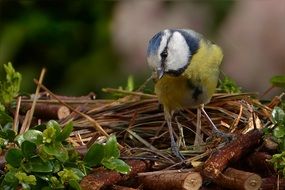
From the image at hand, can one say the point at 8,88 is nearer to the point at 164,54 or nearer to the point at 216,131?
the point at 164,54

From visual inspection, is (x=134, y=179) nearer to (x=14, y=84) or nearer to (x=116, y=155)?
(x=116, y=155)

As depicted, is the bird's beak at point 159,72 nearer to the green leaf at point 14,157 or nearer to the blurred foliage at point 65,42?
the green leaf at point 14,157

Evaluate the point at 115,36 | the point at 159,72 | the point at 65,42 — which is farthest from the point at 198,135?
the point at 65,42

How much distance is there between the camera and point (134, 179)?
262cm

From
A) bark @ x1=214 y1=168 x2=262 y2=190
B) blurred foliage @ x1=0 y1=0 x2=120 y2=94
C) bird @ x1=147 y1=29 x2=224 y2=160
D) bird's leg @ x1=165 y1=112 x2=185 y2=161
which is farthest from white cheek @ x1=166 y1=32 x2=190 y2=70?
blurred foliage @ x1=0 y1=0 x2=120 y2=94

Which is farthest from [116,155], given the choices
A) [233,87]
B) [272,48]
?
[272,48]

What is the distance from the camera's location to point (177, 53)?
2.96 meters

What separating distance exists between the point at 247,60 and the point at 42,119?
1.55m

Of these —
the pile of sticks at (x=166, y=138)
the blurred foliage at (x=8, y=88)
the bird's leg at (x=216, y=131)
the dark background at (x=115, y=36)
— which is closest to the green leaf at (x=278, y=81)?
the pile of sticks at (x=166, y=138)

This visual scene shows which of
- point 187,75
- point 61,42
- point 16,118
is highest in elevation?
point 187,75

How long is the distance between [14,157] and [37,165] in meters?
0.06

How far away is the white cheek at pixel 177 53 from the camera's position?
2.92 meters

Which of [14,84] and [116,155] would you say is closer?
[116,155]

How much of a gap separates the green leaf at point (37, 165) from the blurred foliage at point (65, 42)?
192cm
